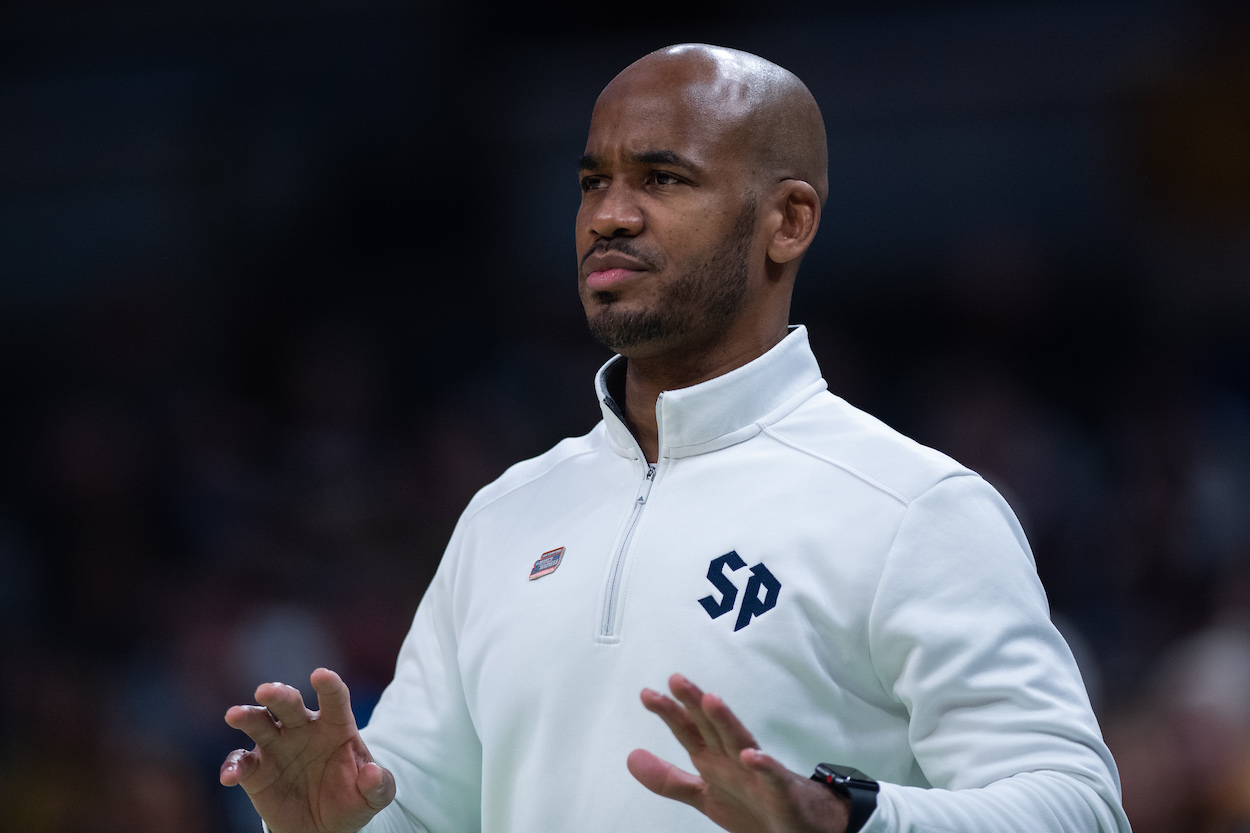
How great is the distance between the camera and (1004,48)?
7.72 metres

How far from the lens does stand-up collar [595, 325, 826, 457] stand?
2.36m

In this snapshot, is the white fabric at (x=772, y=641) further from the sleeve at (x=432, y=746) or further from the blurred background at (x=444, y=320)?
the blurred background at (x=444, y=320)

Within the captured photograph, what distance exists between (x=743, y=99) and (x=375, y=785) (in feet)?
4.35

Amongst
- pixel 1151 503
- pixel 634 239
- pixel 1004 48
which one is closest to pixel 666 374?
pixel 634 239

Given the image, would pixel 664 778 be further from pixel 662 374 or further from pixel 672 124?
pixel 672 124

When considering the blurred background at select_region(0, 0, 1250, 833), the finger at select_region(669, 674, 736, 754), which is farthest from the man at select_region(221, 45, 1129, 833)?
the blurred background at select_region(0, 0, 1250, 833)

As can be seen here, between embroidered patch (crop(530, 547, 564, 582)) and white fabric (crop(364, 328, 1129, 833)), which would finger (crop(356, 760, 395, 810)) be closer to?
white fabric (crop(364, 328, 1129, 833))

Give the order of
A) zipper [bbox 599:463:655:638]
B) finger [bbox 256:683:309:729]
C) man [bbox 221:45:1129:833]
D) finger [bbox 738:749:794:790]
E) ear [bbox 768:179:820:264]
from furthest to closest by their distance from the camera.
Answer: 1. ear [bbox 768:179:820:264]
2. zipper [bbox 599:463:655:638]
3. finger [bbox 256:683:309:729]
4. man [bbox 221:45:1129:833]
5. finger [bbox 738:749:794:790]

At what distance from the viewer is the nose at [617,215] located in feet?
7.77

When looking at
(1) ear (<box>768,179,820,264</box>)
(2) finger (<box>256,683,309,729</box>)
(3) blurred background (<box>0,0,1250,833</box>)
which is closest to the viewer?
(2) finger (<box>256,683,309,729</box>)

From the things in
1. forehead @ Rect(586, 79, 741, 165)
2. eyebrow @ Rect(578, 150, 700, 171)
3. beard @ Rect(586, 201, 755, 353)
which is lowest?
beard @ Rect(586, 201, 755, 353)

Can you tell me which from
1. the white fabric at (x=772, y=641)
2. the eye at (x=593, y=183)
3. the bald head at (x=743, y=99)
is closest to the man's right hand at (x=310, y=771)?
the white fabric at (x=772, y=641)

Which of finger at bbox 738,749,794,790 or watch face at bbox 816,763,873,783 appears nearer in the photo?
finger at bbox 738,749,794,790

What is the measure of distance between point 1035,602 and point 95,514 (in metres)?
5.84
